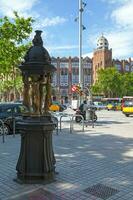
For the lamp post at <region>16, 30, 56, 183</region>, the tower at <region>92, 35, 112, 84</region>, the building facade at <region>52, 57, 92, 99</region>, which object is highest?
the tower at <region>92, 35, 112, 84</region>

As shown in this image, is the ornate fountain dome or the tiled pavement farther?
the ornate fountain dome

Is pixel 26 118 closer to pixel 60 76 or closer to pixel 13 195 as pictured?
pixel 13 195

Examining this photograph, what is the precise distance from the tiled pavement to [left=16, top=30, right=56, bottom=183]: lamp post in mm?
300

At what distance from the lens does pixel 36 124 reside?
643 cm

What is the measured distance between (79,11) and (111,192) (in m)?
22.5

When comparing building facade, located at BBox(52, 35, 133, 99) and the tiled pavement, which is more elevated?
building facade, located at BBox(52, 35, 133, 99)

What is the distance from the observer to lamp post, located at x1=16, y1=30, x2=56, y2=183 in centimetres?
647

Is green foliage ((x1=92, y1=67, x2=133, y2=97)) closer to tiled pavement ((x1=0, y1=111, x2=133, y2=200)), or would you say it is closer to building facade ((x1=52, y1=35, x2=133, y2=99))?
building facade ((x1=52, y1=35, x2=133, y2=99))

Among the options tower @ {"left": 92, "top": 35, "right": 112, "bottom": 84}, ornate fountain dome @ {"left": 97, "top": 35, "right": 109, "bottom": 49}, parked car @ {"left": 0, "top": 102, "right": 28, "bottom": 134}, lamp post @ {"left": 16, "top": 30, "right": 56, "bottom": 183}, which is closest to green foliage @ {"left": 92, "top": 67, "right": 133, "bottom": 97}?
tower @ {"left": 92, "top": 35, "right": 112, "bottom": 84}

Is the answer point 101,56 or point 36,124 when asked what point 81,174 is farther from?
point 101,56

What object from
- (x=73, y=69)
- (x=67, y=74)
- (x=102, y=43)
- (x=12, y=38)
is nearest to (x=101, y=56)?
(x=102, y=43)

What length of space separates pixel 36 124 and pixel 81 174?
5.53 ft

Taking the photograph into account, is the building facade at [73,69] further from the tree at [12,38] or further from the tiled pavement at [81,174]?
the tiled pavement at [81,174]

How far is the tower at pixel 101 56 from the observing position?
110750 millimetres
